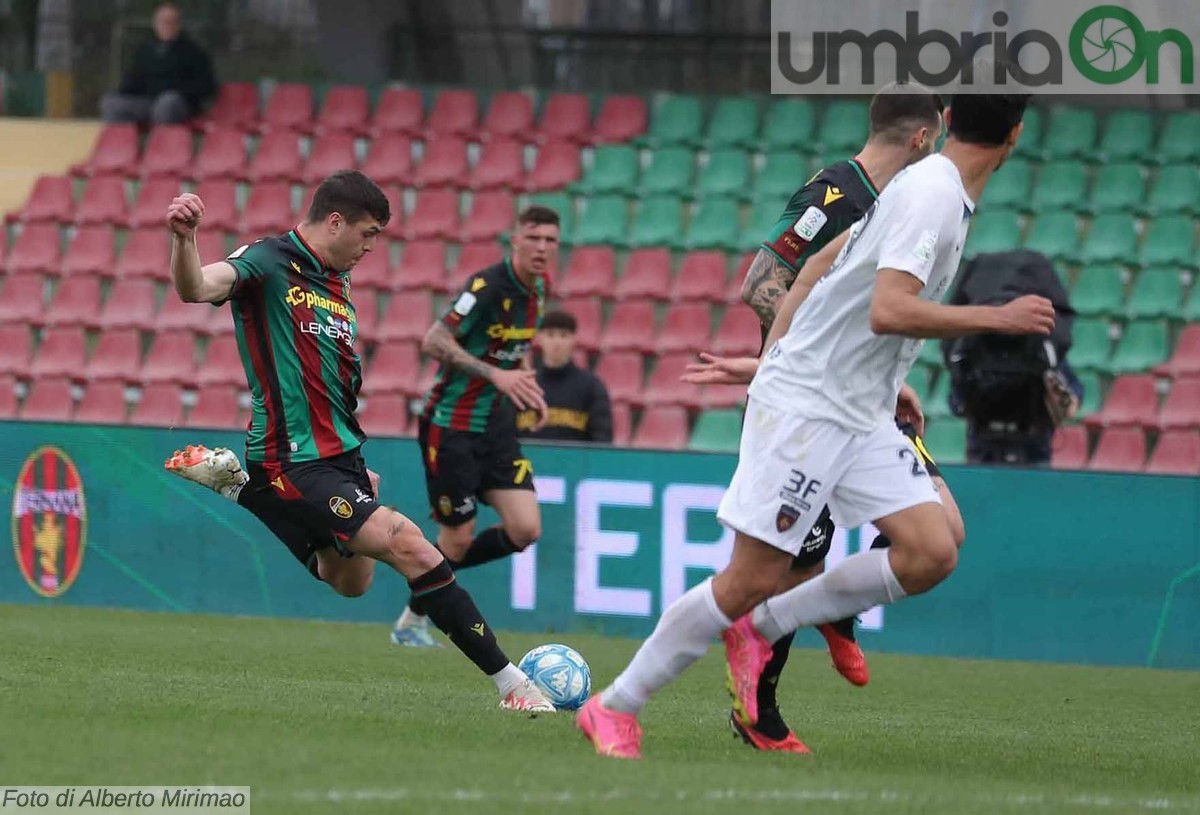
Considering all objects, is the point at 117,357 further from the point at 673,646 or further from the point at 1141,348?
the point at 673,646

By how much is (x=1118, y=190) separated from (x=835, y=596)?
1104 cm

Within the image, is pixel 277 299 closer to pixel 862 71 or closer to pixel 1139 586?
pixel 1139 586

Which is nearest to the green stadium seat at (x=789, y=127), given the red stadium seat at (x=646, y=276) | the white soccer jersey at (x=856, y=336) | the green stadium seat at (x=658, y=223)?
the green stadium seat at (x=658, y=223)

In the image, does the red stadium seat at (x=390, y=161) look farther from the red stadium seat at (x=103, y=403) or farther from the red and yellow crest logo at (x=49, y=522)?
the red and yellow crest logo at (x=49, y=522)

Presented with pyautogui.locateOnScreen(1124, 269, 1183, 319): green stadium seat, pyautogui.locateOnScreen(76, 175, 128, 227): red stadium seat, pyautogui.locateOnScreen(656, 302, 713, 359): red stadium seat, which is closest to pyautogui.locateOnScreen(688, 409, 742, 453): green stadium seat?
pyautogui.locateOnScreen(656, 302, 713, 359): red stadium seat

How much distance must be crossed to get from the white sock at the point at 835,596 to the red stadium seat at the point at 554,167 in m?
11.3

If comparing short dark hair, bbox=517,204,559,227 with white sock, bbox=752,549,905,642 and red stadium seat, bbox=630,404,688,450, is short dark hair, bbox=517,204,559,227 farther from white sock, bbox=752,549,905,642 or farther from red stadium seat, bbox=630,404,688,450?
white sock, bbox=752,549,905,642

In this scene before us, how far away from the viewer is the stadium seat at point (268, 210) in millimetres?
17359

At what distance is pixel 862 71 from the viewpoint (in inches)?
719

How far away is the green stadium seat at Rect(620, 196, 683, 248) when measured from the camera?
1664 cm

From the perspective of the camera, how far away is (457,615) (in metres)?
7.07

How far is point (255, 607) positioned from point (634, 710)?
686 centimetres

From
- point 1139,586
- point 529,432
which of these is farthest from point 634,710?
point 529,432

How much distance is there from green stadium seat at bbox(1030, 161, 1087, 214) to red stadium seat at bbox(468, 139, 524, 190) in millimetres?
4643
